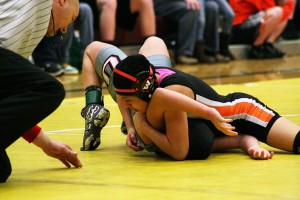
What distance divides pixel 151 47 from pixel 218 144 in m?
0.72

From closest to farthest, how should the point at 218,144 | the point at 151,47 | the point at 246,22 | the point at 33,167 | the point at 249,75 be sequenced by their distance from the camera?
the point at 33,167 → the point at 218,144 → the point at 151,47 → the point at 249,75 → the point at 246,22

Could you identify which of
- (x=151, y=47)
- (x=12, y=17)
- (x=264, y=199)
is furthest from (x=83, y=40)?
(x=264, y=199)

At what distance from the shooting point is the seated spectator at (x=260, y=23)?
410 inches

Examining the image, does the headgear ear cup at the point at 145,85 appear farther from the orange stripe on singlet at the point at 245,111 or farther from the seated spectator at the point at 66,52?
the seated spectator at the point at 66,52

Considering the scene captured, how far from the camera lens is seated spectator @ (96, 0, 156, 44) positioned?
27.9 ft

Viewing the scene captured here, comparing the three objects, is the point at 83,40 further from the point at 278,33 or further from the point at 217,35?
the point at 278,33

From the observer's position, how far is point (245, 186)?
3102mm

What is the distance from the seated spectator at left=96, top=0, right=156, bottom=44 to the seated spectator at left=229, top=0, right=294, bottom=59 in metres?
1.83

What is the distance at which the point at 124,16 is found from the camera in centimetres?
904

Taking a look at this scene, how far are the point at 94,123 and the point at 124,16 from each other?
16.5 feet

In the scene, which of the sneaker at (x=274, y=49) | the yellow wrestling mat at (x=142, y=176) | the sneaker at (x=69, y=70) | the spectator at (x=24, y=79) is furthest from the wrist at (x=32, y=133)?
the sneaker at (x=274, y=49)

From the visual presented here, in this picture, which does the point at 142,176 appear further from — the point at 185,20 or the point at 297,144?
the point at 185,20

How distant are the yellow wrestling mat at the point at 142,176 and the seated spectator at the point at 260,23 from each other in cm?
615

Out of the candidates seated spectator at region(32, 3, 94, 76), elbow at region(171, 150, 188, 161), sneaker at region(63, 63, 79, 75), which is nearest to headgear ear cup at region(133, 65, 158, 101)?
elbow at region(171, 150, 188, 161)
